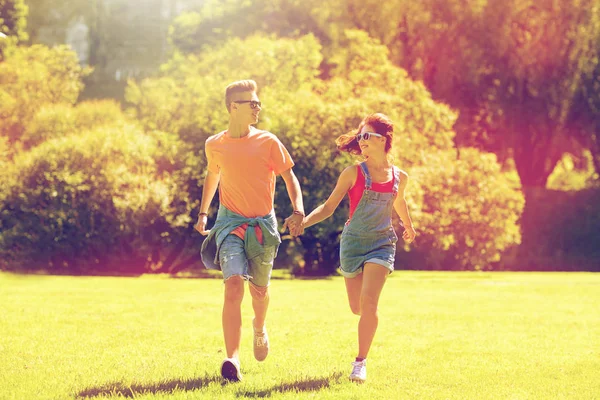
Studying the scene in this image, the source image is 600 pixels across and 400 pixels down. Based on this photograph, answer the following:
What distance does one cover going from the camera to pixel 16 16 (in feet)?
131

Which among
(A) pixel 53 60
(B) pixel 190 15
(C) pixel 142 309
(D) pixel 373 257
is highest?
(B) pixel 190 15

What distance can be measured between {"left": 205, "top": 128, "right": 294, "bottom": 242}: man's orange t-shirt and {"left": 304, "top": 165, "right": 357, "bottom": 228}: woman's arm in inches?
13.6

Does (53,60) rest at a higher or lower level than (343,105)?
higher

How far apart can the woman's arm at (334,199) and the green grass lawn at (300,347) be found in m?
1.21

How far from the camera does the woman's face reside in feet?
23.8

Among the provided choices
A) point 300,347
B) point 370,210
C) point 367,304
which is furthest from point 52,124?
point 367,304

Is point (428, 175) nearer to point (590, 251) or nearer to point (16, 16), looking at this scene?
point (590, 251)

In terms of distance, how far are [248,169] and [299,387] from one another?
165cm

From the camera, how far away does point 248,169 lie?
6965mm

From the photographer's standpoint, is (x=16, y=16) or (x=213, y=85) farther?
(x=16, y=16)

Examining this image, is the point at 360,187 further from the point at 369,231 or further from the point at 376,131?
the point at 376,131

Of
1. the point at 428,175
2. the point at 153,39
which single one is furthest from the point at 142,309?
the point at 153,39

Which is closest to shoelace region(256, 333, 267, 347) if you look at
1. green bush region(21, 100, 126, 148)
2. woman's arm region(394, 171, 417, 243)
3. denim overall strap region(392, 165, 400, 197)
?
woman's arm region(394, 171, 417, 243)

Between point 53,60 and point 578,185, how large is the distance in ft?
85.6
